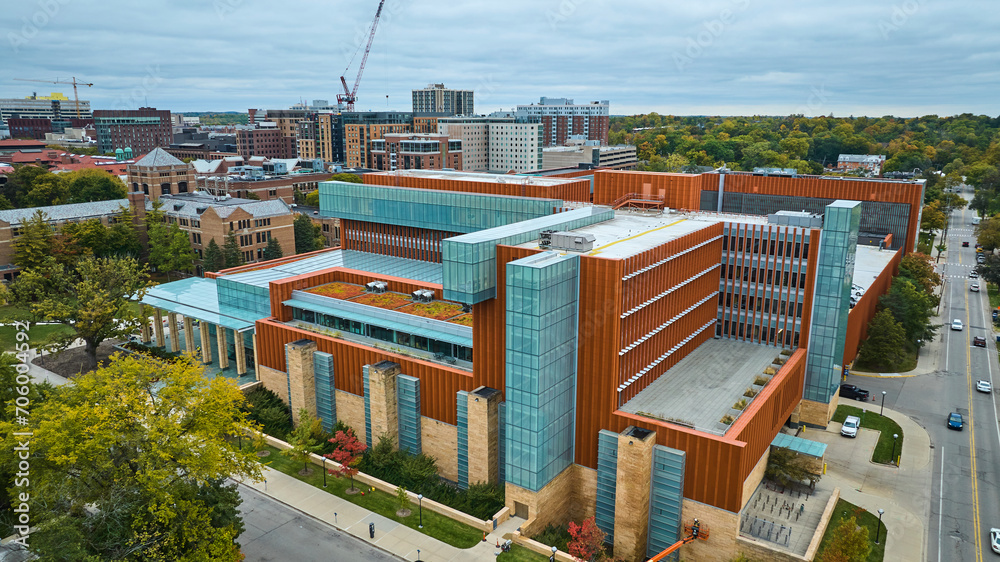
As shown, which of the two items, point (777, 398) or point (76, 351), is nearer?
point (777, 398)

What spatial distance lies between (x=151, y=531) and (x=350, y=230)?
55859 mm

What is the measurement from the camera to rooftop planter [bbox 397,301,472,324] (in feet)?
189

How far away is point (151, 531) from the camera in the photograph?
3488 cm

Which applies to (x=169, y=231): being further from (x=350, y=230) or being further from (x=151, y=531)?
(x=151, y=531)

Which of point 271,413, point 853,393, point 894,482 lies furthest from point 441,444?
point 853,393

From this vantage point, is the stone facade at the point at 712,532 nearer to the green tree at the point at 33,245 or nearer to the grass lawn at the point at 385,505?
the grass lawn at the point at 385,505

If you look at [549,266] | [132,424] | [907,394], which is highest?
[549,266]

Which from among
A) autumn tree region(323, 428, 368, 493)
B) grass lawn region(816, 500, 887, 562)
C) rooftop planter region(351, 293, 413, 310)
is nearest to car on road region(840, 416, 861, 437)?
grass lawn region(816, 500, 887, 562)

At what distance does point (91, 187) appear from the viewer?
148625mm

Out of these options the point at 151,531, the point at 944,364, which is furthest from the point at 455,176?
the point at 944,364

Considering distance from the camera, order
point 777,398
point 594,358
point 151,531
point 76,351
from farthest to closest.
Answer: point 76,351 < point 777,398 < point 594,358 < point 151,531

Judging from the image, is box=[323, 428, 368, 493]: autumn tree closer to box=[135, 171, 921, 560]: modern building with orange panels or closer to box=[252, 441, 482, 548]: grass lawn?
box=[252, 441, 482, 548]: grass lawn

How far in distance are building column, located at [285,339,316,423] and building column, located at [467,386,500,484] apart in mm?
17721

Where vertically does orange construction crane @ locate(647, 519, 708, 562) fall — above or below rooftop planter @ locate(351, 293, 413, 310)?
below
